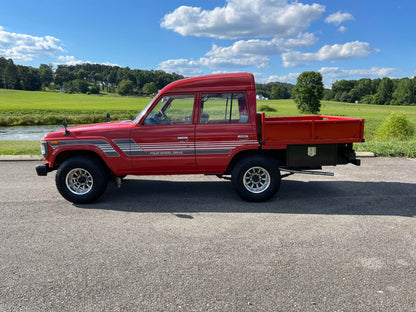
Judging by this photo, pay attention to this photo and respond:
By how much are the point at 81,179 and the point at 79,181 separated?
0.05 m

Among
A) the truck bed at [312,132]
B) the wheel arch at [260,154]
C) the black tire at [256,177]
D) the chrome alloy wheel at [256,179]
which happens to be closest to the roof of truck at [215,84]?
the truck bed at [312,132]

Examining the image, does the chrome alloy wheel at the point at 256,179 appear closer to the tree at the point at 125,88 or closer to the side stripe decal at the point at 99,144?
the side stripe decal at the point at 99,144

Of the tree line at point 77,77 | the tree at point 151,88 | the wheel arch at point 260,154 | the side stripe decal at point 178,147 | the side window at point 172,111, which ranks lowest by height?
the wheel arch at point 260,154

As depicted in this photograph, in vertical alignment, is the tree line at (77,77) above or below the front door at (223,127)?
above

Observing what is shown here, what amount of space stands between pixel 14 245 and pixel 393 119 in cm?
2917

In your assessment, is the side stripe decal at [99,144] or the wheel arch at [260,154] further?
the wheel arch at [260,154]

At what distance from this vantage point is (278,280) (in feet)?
10.8

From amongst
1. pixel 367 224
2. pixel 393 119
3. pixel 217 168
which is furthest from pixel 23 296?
pixel 393 119

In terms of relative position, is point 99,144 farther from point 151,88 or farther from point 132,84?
point 132,84

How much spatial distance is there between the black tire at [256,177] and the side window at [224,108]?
79 cm

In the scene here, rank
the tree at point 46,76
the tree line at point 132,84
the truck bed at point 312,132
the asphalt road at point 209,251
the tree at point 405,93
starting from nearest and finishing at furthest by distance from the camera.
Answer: the asphalt road at point 209,251, the truck bed at point 312,132, the tree at point 405,93, the tree line at point 132,84, the tree at point 46,76

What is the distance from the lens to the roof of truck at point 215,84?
575 centimetres

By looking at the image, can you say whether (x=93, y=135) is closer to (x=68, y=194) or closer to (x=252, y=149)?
(x=68, y=194)

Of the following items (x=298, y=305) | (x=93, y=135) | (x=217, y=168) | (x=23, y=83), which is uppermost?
(x=23, y=83)
